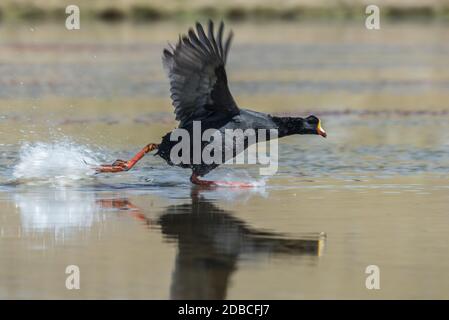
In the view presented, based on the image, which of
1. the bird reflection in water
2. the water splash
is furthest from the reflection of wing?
the water splash

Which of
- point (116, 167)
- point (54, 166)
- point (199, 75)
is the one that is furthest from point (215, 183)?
point (54, 166)

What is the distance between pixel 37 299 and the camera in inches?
348

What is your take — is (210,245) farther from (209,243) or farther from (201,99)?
(201,99)

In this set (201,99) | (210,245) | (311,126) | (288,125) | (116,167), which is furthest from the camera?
(311,126)

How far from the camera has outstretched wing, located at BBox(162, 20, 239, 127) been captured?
13656mm

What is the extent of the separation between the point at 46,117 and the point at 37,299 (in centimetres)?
1355

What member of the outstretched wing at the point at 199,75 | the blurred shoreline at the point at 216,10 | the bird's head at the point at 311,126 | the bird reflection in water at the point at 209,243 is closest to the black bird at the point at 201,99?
the outstretched wing at the point at 199,75

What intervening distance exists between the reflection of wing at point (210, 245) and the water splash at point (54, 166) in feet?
7.22

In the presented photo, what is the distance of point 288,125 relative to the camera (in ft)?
48.8

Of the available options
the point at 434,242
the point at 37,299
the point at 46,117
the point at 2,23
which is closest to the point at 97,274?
the point at 37,299

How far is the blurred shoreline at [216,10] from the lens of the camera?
55.3m

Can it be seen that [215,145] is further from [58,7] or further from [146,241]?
[58,7]

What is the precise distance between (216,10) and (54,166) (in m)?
40.3

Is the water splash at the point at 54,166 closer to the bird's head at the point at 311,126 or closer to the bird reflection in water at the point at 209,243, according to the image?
the bird reflection in water at the point at 209,243
